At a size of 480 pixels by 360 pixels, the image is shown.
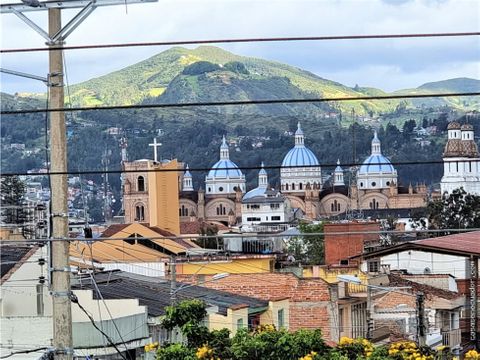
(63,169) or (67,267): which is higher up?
(63,169)

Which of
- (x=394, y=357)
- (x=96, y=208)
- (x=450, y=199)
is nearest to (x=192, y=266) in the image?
(x=394, y=357)

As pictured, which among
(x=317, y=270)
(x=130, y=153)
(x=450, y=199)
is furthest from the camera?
(x=130, y=153)

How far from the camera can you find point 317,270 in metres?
41.6

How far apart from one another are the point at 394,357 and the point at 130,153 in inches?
6076

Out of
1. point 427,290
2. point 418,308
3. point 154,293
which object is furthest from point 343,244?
point 418,308

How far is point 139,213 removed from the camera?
144 metres

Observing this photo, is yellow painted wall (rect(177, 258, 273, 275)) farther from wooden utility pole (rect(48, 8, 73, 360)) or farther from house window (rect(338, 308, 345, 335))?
wooden utility pole (rect(48, 8, 73, 360))

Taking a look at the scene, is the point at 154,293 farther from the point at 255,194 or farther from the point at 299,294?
the point at 255,194

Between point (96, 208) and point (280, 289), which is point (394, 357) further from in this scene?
point (96, 208)

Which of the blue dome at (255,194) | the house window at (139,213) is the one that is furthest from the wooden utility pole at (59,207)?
the blue dome at (255,194)

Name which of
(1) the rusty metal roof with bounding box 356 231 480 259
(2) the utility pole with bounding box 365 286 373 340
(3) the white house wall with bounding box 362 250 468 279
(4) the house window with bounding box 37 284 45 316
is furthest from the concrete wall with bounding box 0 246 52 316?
(3) the white house wall with bounding box 362 250 468 279

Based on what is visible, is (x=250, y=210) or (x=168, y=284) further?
(x=250, y=210)

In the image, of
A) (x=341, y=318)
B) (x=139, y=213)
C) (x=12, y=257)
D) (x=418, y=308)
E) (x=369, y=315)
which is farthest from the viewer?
(x=139, y=213)

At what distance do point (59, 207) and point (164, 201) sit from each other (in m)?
101
